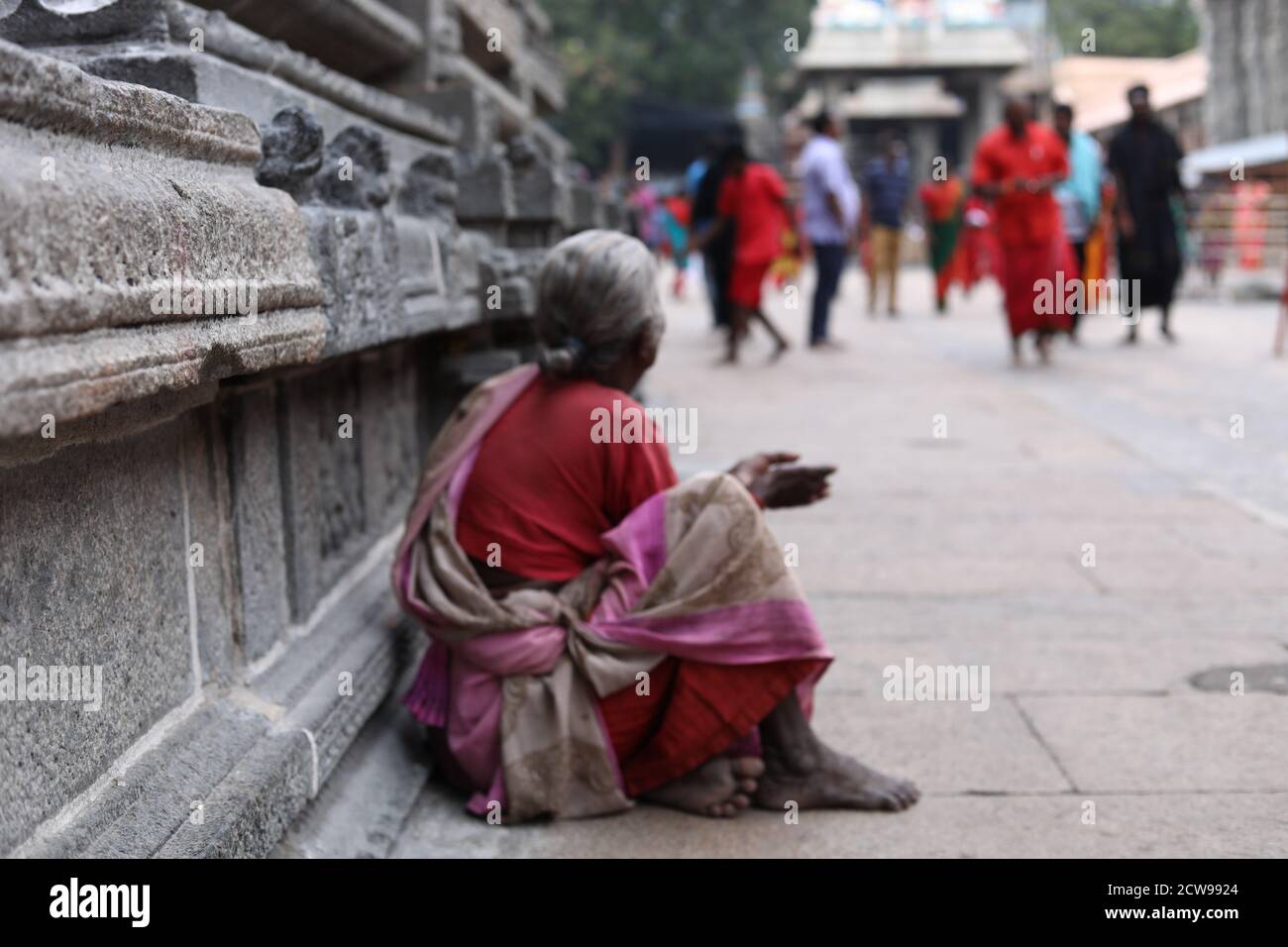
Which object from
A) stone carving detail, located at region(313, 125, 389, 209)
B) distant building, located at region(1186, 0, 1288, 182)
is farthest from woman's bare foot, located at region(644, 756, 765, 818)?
distant building, located at region(1186, 0, 1288, 182)

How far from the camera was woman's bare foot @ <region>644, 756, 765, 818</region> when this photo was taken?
2.70 meters

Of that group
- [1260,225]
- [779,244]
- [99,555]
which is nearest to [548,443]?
[99,555]

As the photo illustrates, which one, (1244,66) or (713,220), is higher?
(1244,66)

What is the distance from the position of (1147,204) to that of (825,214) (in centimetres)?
222

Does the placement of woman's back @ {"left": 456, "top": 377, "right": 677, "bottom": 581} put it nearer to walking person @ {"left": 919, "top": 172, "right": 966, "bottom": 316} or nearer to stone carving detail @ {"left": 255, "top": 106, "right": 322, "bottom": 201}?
stone carving detail @ {"left": 255, "top": 106, "right": 322, "bottom": 201}

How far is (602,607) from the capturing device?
2.70 metres

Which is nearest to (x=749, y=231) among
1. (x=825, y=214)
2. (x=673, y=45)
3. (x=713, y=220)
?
(x=713, y=220)

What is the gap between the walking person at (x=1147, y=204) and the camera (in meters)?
10.5

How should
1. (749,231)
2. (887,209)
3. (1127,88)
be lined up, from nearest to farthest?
(749,231) < (887,209) < (1127,88)

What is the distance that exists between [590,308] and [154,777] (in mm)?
1185

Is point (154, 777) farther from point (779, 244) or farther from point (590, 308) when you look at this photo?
point (779, 244)

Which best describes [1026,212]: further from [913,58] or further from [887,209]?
[913,58]

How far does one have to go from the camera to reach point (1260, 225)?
1767 centimetres

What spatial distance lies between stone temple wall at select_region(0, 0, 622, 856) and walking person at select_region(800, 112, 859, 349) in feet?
24.4
